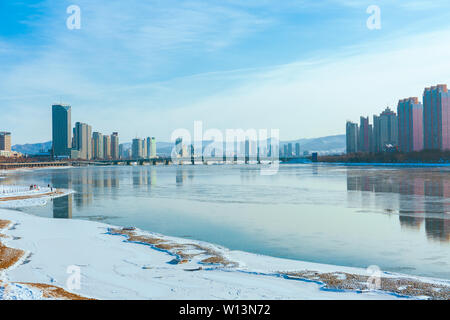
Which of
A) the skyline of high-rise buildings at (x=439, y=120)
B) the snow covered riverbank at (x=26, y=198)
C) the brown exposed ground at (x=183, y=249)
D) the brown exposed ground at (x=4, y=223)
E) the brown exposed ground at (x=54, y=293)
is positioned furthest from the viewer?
the skyline of high-rise buildings at (x=439, y=120)

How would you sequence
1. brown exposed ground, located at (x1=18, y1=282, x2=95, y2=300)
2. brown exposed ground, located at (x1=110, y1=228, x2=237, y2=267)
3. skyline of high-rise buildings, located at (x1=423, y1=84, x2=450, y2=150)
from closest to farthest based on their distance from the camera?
brown exposed ground, located at (x1=18, y1=282, x2=95, y2=300) < brown exposed ground, located at (x1=110, y1=228, x2=237, y2=267) < skyline of high-rise buildings, located at (x1=423, y1=84, x2=450, y2=150)

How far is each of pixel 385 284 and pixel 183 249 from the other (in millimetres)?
8435

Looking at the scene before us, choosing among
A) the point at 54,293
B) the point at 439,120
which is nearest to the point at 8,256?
the point at 54,293

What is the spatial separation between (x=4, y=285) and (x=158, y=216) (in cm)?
1697

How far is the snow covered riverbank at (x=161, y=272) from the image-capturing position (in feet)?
36.8

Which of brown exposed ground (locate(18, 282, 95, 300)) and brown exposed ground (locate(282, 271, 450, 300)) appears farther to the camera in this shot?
brown exposed ground (locate(282, 271, 450, 300))

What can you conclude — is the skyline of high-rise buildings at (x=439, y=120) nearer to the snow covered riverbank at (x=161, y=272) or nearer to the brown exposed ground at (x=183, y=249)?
the brown exposed ground at (x=183, y=249)

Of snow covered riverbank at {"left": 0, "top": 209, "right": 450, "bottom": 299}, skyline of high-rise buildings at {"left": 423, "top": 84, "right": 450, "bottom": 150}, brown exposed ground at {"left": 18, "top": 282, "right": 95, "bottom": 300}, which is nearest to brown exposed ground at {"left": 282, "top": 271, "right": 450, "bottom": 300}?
snow covered riverbank at {"left": 0, "top": 209, "right": 450, "bottom": 299}

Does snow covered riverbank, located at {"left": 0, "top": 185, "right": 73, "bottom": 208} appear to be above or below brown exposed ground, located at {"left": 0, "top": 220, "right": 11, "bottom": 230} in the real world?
below

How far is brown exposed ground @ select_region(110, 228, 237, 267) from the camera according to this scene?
49.4 ft

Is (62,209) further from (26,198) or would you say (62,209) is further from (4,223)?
(26,198)

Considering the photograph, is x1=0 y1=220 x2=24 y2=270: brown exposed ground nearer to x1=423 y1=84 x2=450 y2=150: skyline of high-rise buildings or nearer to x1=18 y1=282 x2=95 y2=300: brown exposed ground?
x1=18 y1=282 x2=95 y2=300: brown exposed ground

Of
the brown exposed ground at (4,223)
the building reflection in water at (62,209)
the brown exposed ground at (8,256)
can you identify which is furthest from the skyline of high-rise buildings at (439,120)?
the brown exposed ground at (8,256)
